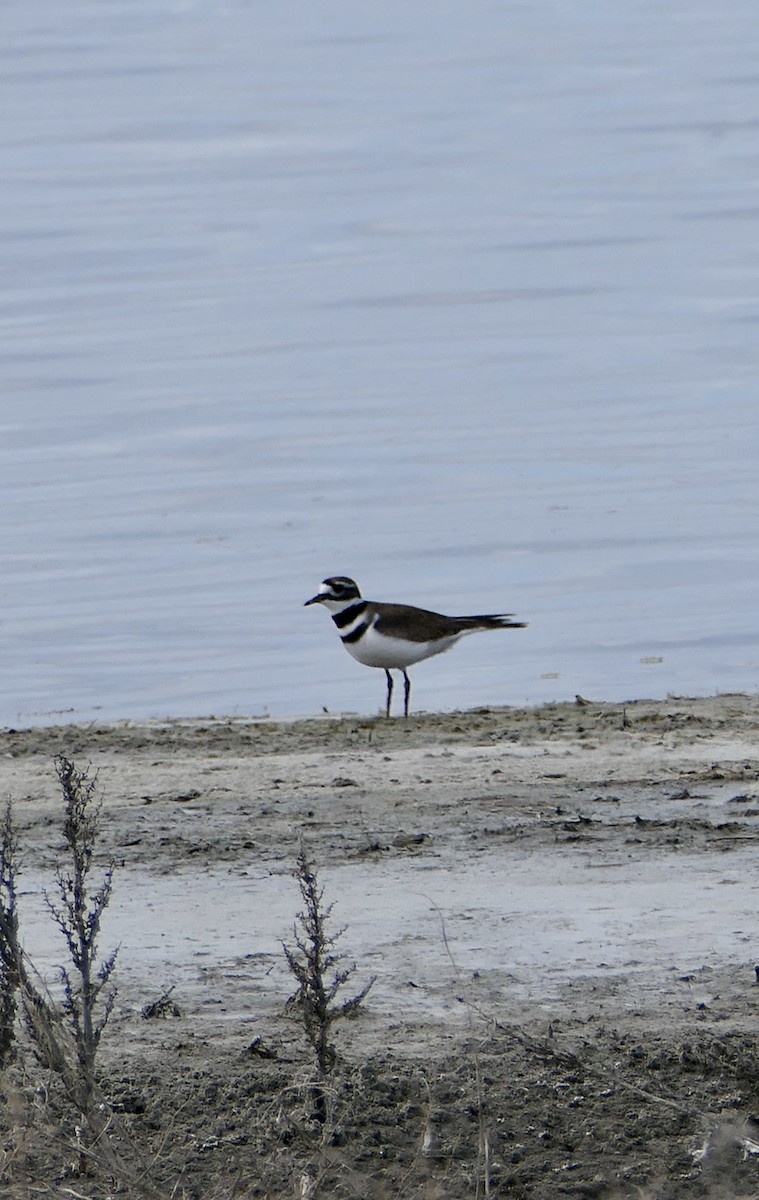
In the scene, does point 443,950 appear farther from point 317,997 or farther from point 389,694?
point 389,694

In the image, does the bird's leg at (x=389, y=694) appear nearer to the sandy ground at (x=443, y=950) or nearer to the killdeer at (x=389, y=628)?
the killdeer at (x=389, y=628)

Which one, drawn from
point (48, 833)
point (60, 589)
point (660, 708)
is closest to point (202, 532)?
point (60, 589)

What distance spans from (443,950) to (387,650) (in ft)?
17.4

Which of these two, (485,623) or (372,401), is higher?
(372,401)

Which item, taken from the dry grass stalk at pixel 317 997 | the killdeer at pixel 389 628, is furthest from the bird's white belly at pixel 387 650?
the dry grass stalk at pixel 317 997

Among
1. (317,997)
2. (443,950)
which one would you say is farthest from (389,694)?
(317,997)

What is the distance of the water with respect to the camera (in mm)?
13695

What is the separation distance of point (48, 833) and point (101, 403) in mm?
12282

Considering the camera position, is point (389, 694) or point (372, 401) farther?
point (372, 401)

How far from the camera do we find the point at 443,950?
679 centimetres

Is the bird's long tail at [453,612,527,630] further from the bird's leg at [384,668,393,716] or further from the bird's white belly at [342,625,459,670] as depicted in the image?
the bird's leg at [384,668,393,716]

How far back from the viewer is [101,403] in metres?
20.4

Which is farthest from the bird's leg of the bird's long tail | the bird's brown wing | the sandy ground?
the sandy ground

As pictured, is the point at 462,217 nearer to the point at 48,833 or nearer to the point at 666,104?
the point at 666,104
